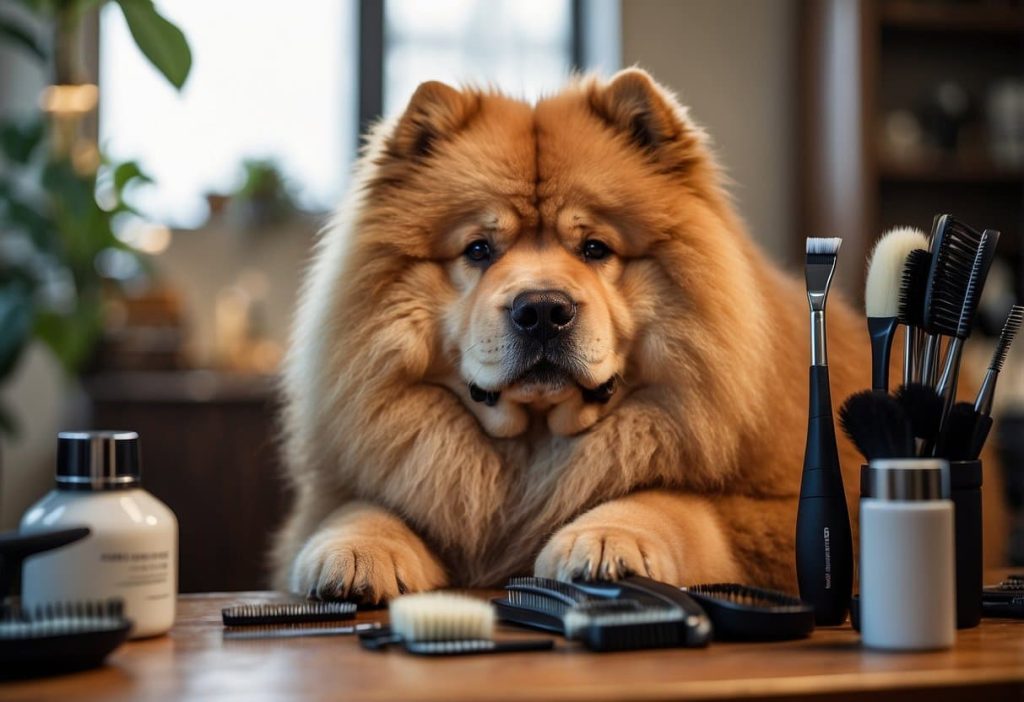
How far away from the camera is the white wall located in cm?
420

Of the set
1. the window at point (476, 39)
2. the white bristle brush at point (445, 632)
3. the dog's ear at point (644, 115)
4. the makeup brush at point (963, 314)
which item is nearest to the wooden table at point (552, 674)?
the white bristle brush at point (445, 632)

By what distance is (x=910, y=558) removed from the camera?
0.83 m

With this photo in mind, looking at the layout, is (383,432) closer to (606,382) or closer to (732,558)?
(606,382)

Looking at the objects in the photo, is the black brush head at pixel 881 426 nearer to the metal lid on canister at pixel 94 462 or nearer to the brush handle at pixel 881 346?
the brush handle at pixel 881 346

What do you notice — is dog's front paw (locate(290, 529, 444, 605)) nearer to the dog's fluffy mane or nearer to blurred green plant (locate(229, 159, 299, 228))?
the dog's fluffy mane

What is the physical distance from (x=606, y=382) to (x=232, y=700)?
0.74 meters

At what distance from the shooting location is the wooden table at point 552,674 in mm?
716

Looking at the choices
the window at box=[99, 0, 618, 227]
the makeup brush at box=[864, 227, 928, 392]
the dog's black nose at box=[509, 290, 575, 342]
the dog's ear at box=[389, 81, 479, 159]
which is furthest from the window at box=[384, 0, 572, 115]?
the makeup brush at box=[864, 227, 928, 392]

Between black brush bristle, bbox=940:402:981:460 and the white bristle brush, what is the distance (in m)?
0.39

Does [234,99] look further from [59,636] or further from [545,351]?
[59,636]

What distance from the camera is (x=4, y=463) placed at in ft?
13.1

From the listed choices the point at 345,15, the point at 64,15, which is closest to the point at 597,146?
the point at 64,15

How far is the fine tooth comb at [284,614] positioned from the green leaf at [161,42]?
0.64 metres

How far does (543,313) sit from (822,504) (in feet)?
1.43
